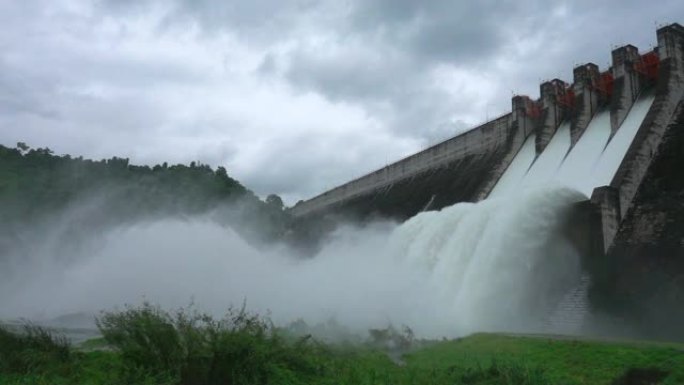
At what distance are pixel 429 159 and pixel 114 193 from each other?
20214mm

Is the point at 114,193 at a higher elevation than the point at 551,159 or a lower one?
higher

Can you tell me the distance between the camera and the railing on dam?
1309 inches

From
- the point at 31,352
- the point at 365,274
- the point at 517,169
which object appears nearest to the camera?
the point at 31,352

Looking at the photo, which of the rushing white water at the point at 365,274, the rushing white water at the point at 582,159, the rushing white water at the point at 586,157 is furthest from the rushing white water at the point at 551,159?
the rushing white water at the point at 365,274

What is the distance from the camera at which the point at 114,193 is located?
38.9 m

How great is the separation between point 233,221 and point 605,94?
24971 millimetres

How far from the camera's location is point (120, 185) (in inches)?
1564

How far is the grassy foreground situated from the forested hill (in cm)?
2725

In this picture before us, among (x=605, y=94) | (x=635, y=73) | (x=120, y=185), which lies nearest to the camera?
(x=635, y=73)

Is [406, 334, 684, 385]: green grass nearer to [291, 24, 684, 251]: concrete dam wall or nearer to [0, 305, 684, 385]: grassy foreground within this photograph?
[0, 305, 684, 385]: grassy foreground

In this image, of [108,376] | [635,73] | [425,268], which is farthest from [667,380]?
[635,73]

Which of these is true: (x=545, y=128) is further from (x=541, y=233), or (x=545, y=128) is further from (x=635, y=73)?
(x=541, y=233)

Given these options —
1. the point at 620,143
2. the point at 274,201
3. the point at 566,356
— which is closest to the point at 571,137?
the point at 620,143

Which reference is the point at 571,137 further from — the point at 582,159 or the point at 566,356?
the point at 566,356
